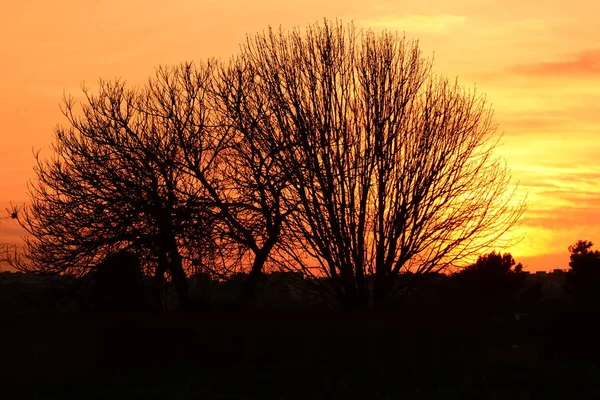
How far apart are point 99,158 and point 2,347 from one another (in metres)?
12.8

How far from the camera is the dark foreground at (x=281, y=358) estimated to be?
1245cm

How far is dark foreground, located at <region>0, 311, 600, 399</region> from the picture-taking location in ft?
40.9

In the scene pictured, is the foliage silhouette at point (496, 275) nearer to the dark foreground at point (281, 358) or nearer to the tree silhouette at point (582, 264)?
the tree silhouette at point (582, 264)

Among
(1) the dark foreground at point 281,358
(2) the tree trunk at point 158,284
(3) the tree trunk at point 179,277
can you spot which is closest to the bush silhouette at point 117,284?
(2) the tree trunk at point 158,284

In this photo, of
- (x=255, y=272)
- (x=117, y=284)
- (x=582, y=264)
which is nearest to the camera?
(x=117, y=284)

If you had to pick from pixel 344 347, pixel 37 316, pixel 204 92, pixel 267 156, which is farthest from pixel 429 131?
pixel 37 316

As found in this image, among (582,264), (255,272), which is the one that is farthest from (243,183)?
(582,264)

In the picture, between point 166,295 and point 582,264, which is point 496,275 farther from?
point 166,295

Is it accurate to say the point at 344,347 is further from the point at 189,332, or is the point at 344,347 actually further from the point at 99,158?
the point at 99,158

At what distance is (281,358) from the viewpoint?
1442cm

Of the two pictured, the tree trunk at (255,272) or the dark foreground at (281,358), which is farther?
the tree trunk at (255,272)

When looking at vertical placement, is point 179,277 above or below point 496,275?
below

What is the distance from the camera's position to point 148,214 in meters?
25.8

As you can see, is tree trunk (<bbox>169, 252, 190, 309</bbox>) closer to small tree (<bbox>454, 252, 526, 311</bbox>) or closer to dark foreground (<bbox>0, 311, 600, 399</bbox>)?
dark foreground (<bbox>0, 311, 600, 399</bbox>)
